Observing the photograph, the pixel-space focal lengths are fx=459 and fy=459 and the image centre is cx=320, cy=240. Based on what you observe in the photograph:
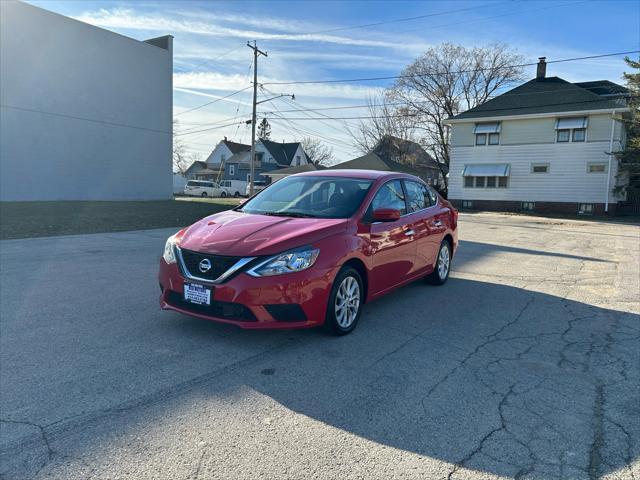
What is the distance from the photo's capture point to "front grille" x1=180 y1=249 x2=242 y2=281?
401cm

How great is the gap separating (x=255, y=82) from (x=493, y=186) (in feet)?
59.6

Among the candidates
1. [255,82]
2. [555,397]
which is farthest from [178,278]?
[255,82]

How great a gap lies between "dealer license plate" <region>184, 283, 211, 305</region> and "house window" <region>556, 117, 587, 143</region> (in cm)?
2853

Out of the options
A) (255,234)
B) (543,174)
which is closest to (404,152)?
(543,174)

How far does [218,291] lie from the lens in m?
3.96

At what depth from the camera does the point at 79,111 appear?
21906 mm

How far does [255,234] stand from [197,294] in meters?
0.75

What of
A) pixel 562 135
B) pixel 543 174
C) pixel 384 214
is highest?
pixel 562 135

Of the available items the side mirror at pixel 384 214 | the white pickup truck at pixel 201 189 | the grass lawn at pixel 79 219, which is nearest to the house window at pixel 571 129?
the grass lawn at pixel 79 219

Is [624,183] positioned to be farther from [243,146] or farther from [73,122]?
[243,146]

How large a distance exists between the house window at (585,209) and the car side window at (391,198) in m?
25.3

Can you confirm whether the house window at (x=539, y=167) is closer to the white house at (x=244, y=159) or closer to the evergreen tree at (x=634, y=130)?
the evergreen tree at (x=634, y=130)

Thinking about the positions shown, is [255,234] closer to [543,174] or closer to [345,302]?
[345,302]

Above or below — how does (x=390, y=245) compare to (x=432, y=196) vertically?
below
